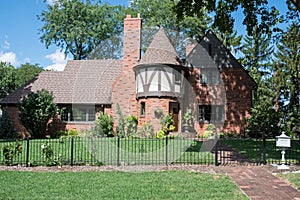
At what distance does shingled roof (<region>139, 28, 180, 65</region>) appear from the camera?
21359mm

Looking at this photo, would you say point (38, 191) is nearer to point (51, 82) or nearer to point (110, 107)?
point (110, 107)

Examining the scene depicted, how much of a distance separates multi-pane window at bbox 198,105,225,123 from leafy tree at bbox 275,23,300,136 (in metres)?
6.18

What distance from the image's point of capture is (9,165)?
10500 millimetres

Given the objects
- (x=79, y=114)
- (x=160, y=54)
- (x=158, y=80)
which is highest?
(x=160, y=54)

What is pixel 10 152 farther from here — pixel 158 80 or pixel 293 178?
pixel 158 80

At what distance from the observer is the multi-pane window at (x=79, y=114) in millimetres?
23516

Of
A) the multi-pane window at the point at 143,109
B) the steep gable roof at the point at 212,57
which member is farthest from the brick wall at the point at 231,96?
the multi-pane window at the point at 143,109

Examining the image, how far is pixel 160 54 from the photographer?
21.7 metres

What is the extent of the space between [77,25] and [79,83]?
1356cm

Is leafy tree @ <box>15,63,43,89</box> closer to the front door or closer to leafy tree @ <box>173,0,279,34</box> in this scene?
the front door

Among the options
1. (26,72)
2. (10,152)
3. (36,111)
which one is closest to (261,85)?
(36,111)

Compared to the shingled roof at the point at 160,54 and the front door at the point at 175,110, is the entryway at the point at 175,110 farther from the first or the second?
the shingled roof at the point at 160,54

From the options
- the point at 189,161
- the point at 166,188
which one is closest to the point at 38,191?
the point at 166,188

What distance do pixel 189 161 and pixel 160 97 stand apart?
33.5 feet
